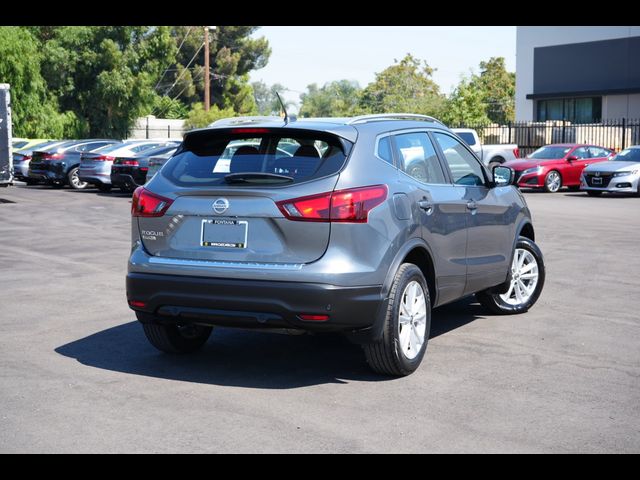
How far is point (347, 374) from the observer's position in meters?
6.46

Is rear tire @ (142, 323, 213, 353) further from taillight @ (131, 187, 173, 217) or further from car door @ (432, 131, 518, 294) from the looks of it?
car door @ (432, 131, 518, 294)

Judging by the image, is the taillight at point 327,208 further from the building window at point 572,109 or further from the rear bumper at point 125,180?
the building window at point 572,109

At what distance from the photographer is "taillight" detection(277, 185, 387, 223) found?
5.86 m

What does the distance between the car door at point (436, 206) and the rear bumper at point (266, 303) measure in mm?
887

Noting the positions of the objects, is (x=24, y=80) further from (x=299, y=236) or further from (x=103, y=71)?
(x=299, y=236)

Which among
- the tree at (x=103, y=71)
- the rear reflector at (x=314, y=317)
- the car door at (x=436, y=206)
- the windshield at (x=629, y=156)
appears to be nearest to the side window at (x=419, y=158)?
the car door at (x=436, y=206)

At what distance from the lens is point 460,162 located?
766 centimetres

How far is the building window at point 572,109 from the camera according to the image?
56031 millimetres

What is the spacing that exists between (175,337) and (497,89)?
248ft

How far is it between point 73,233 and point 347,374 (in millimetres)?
10377

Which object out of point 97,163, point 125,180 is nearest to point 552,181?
point 125,180

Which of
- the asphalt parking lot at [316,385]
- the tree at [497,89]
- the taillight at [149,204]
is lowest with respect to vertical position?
the asphalt parking lot at [316,385]
